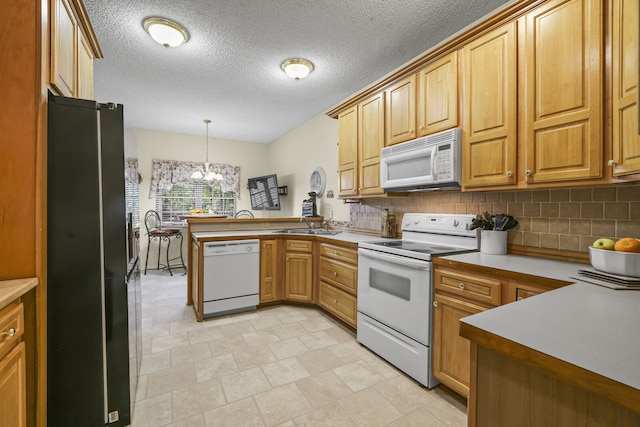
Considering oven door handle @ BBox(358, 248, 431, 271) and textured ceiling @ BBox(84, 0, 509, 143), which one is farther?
textured ceiling @ BBox(84, 0, 509, 143)

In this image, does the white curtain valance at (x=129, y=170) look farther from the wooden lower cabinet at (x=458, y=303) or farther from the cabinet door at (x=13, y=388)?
the wooden lower cabinet at (x=458, y=303)

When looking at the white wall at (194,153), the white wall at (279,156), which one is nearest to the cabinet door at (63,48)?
the white wall at (279,156)

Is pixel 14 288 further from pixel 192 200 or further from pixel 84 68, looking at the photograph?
pixel 192 200

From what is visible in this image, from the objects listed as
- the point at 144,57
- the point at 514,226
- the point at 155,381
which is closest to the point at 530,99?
the point at 514,226

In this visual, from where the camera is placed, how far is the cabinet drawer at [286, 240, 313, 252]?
11.0 ft

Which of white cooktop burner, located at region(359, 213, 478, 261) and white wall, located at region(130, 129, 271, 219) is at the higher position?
→ white wall, located at region(130, 129, 271, 219)

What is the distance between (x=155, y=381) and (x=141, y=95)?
343 centimetres

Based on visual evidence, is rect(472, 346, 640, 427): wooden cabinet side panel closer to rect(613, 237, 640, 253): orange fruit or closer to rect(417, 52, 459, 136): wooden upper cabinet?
rect(613, 237, 640, 253): orange fruit

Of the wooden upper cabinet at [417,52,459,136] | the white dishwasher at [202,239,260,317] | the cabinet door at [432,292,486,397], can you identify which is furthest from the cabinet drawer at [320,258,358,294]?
the wooden upper cabinet at [417,52,459,136]

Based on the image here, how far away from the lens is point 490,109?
1.90m

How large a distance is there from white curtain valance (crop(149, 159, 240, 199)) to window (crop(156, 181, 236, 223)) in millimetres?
101

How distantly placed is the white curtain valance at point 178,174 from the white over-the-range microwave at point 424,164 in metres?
4.27

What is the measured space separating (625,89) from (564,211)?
0.77 m

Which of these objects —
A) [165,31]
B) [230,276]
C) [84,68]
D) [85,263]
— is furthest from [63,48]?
[230,276]
